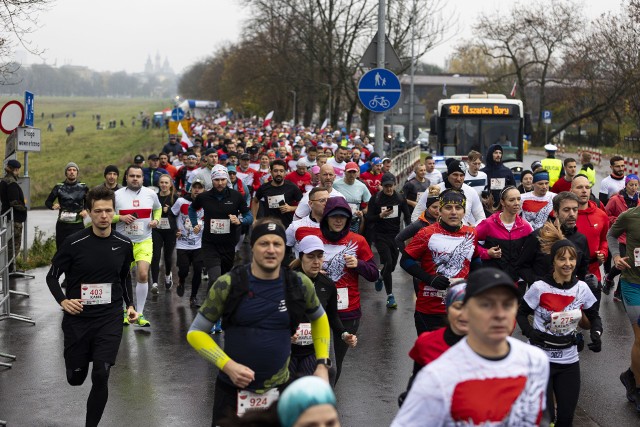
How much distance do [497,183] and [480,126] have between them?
33.0ft

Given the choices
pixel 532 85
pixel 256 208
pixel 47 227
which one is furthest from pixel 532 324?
pixel 532 85

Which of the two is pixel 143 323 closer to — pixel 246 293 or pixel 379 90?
pixel 379 90

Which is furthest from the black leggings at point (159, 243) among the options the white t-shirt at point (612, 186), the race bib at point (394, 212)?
the white t-shirt at point (612, 186)

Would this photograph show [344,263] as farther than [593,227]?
No

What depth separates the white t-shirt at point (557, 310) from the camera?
682 centimetres

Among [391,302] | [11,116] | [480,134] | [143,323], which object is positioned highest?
[480,134]

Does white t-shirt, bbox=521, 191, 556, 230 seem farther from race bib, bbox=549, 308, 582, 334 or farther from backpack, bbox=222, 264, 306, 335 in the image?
backpack, bbox=222, 264, 306, 335

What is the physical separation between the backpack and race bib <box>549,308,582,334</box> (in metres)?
2.08

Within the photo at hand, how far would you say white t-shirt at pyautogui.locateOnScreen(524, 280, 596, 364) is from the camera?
682 cm

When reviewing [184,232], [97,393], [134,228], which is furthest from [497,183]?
[97,393]

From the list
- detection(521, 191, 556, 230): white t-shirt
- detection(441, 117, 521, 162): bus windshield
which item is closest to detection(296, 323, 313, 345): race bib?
detection(521, 191, 556, 230): white t-shirt

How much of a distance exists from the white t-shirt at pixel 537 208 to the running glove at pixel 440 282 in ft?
14.0

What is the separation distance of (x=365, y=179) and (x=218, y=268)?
5824mm

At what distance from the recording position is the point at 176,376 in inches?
366
